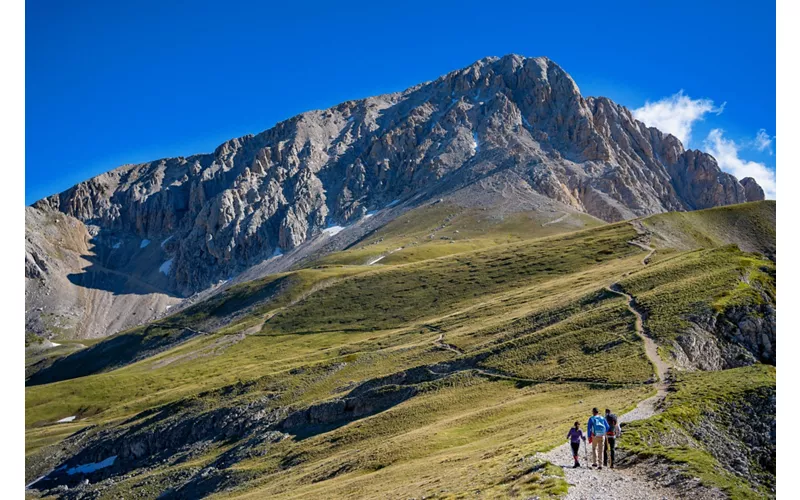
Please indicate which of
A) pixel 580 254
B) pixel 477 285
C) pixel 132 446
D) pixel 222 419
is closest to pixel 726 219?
pixel 580 254

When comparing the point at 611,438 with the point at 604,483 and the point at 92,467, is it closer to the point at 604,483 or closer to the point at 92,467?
the point at 604,483

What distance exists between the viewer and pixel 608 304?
8150 cm

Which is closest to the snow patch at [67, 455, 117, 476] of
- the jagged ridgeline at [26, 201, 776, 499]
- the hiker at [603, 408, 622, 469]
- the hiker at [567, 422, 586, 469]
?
the jagged ridgeline at [26, 201, 776, 499]

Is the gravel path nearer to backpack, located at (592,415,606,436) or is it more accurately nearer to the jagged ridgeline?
the jagged ridgeline

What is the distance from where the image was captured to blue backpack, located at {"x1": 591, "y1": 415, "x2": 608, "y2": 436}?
96.6 feet

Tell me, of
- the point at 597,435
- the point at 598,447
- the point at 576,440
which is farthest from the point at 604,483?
the point at 576,440

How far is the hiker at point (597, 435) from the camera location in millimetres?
29520

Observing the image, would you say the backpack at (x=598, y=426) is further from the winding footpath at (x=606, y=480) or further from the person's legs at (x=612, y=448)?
the winding footpath at (x=606, y=480)

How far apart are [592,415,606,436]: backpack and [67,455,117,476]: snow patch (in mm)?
93058

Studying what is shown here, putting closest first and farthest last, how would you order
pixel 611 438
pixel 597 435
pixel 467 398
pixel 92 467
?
pixel 597 435, pixel 611 438, pixel 467 398, pixel 92 467

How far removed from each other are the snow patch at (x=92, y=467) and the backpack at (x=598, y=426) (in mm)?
93058

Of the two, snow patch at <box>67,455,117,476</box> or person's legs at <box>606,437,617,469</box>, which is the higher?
person's legs at <box>606,437,617,469</box>

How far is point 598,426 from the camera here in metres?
29.5

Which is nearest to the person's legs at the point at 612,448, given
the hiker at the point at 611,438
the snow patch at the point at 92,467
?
the hiker at the point at 611,438
